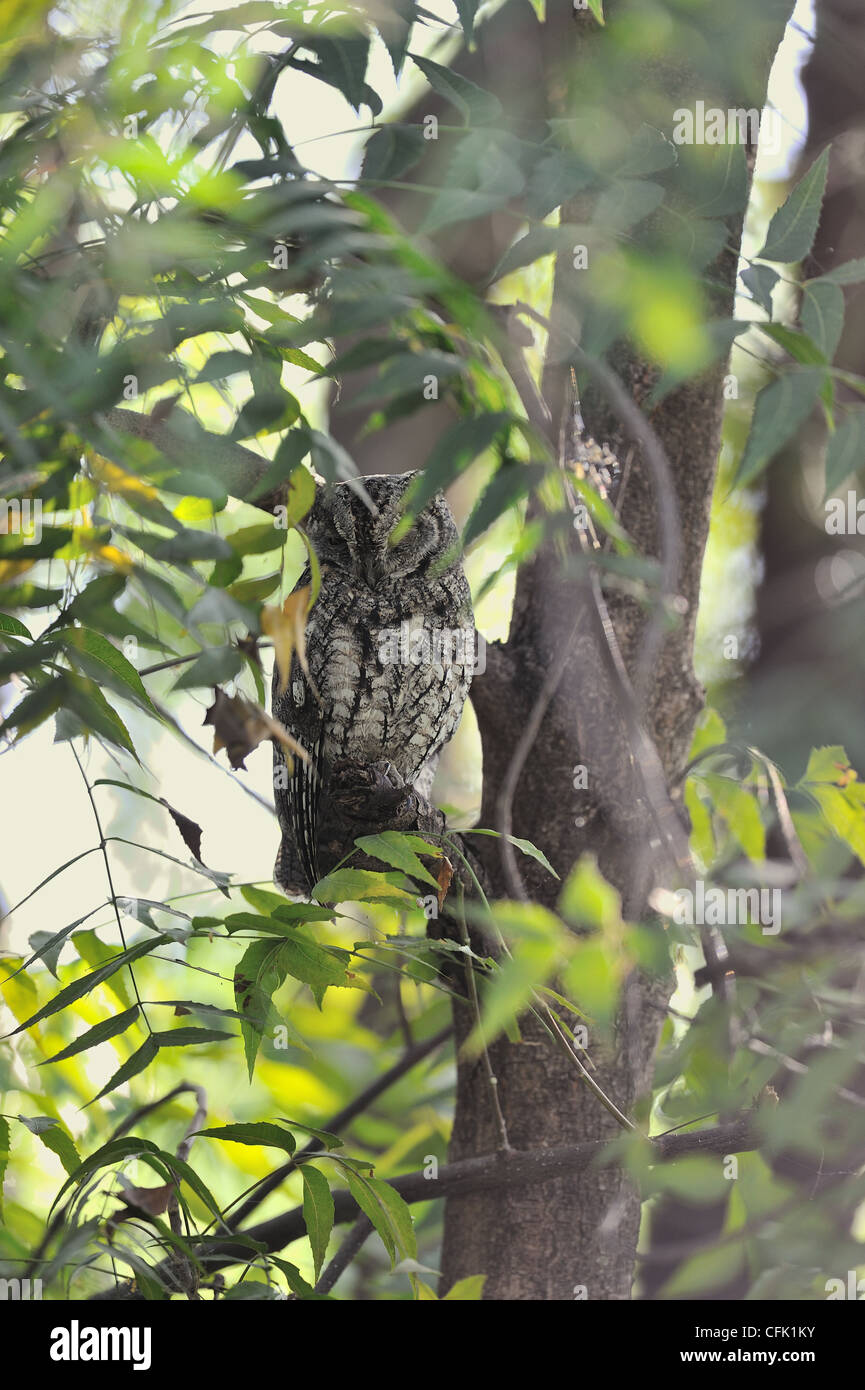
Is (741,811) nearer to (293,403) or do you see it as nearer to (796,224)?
(796,224)

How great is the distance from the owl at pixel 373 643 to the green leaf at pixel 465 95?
684mm

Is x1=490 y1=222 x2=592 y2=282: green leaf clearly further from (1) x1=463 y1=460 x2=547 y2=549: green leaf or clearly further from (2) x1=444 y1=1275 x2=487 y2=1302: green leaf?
(2) x1=444 y1=1275 x2=487 y2=1302: green leaf

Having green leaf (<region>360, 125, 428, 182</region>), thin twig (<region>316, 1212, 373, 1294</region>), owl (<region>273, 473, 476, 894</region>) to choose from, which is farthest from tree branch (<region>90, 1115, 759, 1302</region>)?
green leaf (<region>360, 125, 428, 182</region>)

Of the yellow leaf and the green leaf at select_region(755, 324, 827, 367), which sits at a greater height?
the green leaf at select_region(755, 324, 827, 367)

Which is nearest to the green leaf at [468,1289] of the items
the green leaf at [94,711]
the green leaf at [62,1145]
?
the green leaf at [62,1145]

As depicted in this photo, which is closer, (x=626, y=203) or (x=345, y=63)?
Answer: (x=626, y=203)

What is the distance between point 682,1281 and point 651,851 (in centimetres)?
54

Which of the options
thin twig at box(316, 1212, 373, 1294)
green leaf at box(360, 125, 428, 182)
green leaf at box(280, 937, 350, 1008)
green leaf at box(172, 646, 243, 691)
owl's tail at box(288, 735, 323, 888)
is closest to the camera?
green leaf at box(172, 646, 243, 691)

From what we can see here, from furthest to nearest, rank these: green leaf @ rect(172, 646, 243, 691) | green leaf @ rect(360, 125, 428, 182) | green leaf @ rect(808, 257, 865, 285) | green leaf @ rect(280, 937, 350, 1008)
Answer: green leaf @ rect(360, 125, 428, 182), green leaf @ rect(280, 937, 350, 1008), green leaf @ rect(808, 257, 865, 285), green leaf @ rect(172, 646, 243, 691)

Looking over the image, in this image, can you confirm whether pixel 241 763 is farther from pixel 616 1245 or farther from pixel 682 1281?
pixel 616 1245

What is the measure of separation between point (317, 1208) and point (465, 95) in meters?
1.14

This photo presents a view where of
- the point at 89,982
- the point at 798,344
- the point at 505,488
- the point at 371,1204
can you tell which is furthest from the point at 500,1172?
the point at 798,344

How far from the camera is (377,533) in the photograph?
171 cm

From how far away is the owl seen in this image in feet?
5.64
